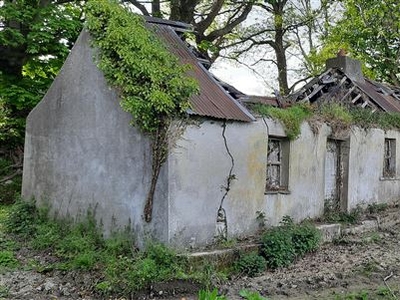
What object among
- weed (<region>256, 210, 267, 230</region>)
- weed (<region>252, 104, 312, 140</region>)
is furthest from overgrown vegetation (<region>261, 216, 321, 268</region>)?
weed (<region>252, 104, 312, 140</region>)

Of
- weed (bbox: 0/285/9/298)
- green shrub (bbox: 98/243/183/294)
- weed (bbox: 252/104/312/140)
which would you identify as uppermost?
weed (bbox: 252/104/312/140)

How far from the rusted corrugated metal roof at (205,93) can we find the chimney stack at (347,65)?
22.6 feet

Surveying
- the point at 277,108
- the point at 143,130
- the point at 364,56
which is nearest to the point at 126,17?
the point at 143,130

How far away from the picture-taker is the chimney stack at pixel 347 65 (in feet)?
54.0

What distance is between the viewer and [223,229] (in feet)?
32.7

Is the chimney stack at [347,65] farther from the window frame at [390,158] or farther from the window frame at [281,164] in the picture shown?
the window frame at [281,164]

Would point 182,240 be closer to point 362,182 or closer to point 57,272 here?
point 57,272

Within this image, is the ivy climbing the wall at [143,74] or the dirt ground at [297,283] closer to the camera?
the dirt ground at [297,283]

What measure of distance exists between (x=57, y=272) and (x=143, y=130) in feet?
10.1

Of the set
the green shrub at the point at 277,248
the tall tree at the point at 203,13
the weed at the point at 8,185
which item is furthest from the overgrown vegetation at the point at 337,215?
the weed at the point at 8,185

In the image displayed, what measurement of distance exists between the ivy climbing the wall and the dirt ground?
5.52 feet

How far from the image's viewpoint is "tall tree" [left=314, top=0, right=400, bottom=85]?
21438mm

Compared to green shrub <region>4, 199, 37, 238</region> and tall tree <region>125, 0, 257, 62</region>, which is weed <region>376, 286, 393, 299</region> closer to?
green shrub <region>4, 199, 37, 238</region>

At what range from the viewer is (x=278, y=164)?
11.7m
